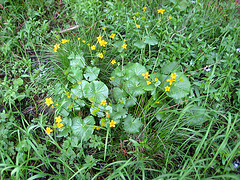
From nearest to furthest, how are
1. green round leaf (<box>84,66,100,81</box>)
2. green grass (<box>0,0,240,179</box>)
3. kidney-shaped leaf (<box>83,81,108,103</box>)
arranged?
green grass (<box>0,0,240,179</box>) < kidney-shaped leaf (<box>83,81,108,103</box>) < green round leaf (<box>84,66,100,81</box>)

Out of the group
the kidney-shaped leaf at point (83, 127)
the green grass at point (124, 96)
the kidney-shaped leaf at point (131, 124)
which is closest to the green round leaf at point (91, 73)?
the green grass at point (124, 96)

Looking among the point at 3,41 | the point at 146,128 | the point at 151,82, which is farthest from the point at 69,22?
the point at 146,128

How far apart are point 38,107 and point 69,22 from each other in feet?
4.95

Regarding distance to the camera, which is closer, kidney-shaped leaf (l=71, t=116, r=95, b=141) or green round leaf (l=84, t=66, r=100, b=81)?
kidney-shaped leaf (l=71, t=116, r=95, b=141)

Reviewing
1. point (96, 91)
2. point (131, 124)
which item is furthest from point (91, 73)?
point (131, 124)

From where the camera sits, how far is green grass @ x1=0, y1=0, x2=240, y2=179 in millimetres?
1702

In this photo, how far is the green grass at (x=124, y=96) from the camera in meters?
1.70

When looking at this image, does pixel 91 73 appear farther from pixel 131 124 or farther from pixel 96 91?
pixel 131 124

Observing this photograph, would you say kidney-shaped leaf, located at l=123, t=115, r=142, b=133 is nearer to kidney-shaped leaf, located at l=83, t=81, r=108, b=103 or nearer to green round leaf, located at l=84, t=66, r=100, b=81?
kidney-shaped leaf, located at l=83, t=81, r=108, b=103

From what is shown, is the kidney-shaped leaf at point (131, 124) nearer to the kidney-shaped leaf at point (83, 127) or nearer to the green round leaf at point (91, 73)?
the kidney-shaped leaf at point (83, 127)

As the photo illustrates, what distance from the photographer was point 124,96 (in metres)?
1.99

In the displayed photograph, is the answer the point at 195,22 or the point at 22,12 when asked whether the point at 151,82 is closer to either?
the point at 195,22

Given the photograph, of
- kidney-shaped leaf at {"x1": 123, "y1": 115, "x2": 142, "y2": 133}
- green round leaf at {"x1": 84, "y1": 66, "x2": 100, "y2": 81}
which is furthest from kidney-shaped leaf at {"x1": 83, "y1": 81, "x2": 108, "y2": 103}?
kidney-shaped leaf at {"x1": 123, "y1": 115, "x2": 142, "y2": 133}

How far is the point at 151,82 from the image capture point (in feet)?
6.38
